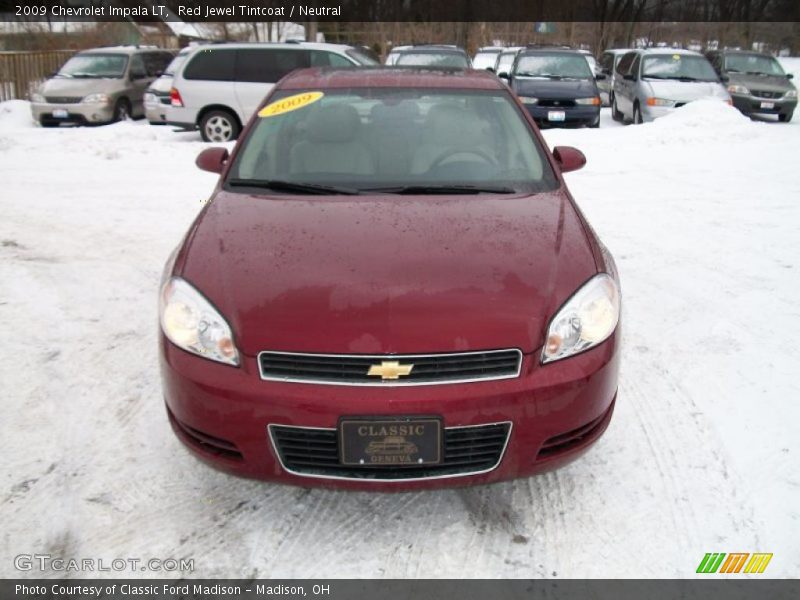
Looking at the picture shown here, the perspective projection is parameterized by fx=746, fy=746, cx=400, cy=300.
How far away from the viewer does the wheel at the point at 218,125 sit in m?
12.4

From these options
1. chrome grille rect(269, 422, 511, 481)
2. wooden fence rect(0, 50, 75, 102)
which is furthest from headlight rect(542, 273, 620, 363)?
wooden fence rect(0, 50, 75, 102)

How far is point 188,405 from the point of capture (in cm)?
270

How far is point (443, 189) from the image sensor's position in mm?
3605

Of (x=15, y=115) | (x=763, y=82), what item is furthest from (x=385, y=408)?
(x=15, y=115)

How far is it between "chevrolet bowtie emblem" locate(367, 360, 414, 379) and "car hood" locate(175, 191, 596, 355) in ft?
0.16

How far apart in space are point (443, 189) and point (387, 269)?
91cm

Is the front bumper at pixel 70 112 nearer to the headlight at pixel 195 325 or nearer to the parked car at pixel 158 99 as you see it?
the parked car at pixel 158 99

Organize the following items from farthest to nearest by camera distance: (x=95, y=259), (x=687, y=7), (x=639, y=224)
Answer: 1. (x=687, y=7)
2. (x=639, y=224)
3. (x=95, y=259)

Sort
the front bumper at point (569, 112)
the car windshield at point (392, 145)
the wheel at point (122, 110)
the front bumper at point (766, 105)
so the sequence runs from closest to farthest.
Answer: the car windshield at point (392, 145), the front bumper at point (569, 112), the wheel at point (122, 110), the front bumper at point (766, 105)

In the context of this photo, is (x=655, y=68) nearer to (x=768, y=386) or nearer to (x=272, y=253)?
(x=768, y=386)

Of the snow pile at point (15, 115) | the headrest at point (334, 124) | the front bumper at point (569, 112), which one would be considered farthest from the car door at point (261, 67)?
the headrest at point (334, 124)

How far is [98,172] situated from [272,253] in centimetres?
726

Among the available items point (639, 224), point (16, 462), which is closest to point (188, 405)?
point (16, 462)

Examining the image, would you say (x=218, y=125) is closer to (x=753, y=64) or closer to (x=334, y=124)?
(x=334, y=124)
